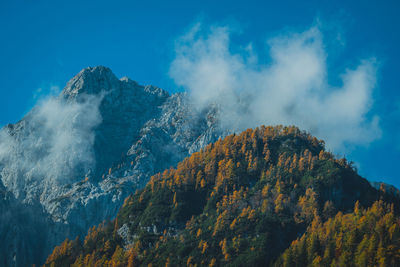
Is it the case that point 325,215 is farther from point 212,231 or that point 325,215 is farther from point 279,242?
point 212,231

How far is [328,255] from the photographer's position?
152375 mm

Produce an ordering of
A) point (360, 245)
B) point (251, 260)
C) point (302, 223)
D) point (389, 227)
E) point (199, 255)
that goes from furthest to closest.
→ 1. point (302, 223)
2. point (199, 255)
3. point (251, 260)
4. point (389, 227)
5. point (360, 245)

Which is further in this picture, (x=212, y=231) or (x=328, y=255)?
(x=212, y=231)

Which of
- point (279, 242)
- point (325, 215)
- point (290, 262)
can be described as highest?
point (325, 215)

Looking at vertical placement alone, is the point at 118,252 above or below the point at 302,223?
below

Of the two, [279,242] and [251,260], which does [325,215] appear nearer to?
[279,242]

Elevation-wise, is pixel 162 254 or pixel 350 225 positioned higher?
pixel 350 225

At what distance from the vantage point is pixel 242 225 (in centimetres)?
19538

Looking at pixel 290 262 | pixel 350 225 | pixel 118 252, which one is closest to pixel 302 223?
pixel 350 225

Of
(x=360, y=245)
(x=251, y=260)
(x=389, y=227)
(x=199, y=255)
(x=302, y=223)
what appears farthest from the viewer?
(x=302, y=223)

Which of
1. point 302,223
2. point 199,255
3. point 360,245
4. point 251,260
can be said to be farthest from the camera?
point 302,223

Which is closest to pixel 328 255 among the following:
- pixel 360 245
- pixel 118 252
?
pixel 360 245

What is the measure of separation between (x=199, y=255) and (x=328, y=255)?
184ft

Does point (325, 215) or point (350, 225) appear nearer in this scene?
point (350, 225)
